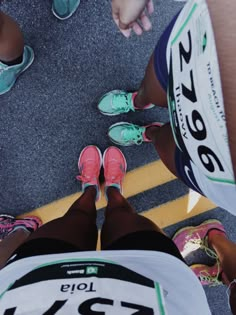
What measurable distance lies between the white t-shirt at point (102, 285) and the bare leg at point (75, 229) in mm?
143

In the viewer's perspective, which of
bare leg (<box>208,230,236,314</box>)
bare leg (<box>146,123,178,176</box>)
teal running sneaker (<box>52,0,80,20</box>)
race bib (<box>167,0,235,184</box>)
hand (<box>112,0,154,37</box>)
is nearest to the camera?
race bib (<box>167,0,235,184</box>)

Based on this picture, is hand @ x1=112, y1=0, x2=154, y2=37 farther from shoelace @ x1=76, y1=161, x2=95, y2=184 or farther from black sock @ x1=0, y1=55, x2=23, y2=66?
shoelace @ x1=76, y1=161, x2=95, y2=184

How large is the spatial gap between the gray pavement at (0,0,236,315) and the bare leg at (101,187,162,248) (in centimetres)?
31

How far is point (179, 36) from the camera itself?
0.73 metres

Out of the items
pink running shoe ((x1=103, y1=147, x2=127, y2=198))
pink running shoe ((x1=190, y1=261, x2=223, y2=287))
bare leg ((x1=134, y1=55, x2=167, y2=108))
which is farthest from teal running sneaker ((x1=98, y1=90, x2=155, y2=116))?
pink running shoe ((x1=190, y1=261, x2=223, y2=287))

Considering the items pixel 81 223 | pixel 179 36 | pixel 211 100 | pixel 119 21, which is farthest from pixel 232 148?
pixel 81 223

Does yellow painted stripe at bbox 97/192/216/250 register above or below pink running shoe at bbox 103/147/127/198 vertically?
below

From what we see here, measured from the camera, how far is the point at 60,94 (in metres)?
1.46

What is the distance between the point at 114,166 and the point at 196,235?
1.47 ft

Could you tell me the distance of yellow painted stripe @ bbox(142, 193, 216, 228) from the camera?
1528 millimetres

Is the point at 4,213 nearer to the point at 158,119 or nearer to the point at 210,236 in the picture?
the point at 158,119

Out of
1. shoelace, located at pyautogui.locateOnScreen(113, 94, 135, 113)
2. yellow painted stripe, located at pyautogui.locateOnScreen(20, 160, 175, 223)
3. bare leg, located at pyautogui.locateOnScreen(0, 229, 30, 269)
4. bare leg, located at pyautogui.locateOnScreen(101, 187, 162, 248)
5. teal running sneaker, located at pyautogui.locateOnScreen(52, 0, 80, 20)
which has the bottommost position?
bare leg, located at pyautogui.locateOnScreen(101, 187, 162, 248)

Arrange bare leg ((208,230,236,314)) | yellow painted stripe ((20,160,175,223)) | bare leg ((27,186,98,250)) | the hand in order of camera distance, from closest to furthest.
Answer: the hand
bare leg ((27,186,98,250))
bare leg ((208,230,236,314))
yellow painted stripe ((20,160,175,223))

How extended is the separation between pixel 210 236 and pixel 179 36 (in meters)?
0.97
